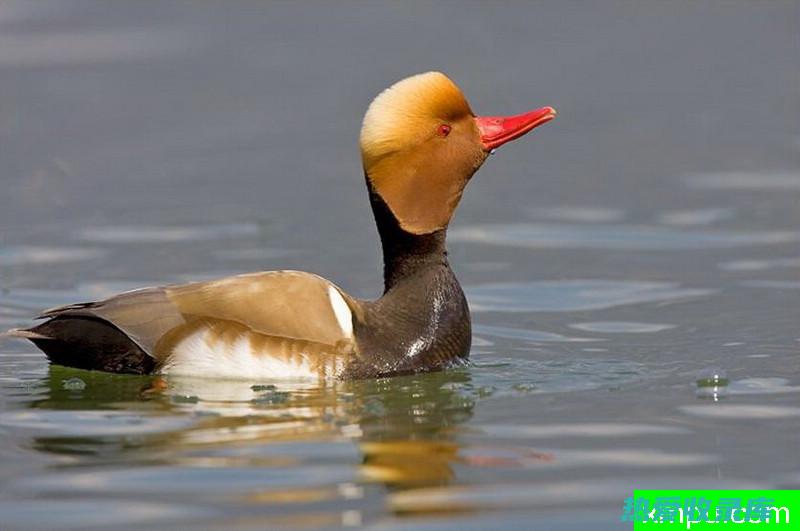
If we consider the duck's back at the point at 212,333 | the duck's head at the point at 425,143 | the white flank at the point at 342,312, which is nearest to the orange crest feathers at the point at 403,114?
the duck's head at the point at 425,143

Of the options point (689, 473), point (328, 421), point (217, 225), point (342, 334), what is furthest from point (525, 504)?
point (217, 225)

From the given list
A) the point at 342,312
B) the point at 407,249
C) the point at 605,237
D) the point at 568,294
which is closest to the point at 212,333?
the point at 342,312

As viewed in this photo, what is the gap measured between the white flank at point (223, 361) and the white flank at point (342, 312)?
0.24 metres

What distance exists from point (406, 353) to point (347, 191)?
15.4 ft

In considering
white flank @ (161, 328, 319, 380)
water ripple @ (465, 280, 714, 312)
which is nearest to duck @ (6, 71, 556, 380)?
white flank @ (161, 328, 319, 380)

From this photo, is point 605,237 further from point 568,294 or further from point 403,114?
point 403,114

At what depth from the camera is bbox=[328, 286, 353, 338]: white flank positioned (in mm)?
7602

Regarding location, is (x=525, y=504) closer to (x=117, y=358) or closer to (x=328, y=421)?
(x=328, y=421)

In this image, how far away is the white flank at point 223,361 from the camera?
24.5 ft

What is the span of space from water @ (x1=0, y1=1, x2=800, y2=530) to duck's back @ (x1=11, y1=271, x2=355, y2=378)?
10 centimetres

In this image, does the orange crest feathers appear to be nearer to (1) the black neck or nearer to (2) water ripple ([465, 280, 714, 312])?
(1) the black neck

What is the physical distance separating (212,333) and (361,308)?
0.69m

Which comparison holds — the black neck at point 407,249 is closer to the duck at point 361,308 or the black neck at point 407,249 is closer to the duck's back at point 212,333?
the duck at point 361,308

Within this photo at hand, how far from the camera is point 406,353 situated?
7.71m
